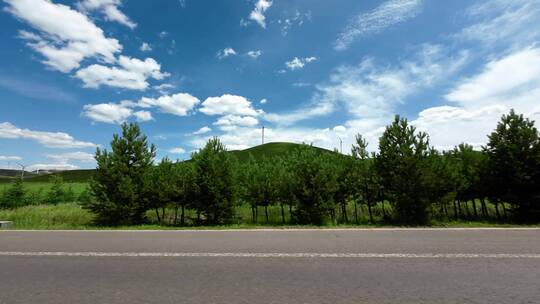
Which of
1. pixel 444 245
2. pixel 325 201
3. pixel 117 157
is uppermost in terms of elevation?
pixel 117 157

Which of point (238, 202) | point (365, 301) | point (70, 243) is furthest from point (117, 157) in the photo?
point (365, 301)

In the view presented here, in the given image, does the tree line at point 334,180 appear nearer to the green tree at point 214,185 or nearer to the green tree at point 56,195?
the green tree at point 214,185

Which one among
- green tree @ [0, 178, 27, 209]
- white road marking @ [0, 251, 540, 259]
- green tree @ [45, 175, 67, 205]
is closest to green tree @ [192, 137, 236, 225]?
white road marking @ [0, 251, 540, 259]

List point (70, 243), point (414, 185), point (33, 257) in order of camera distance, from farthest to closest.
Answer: point (414, 185) → point (70, 243) → point (33, 257)

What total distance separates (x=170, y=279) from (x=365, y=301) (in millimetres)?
3334

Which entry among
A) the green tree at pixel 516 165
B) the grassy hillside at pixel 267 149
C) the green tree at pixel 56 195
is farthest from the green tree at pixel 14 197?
the grassy hillside at pixel 267 149

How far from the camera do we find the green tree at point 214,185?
16328 millimetres

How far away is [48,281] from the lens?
510 cm

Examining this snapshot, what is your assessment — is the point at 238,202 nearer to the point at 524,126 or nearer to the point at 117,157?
the point at 117,157

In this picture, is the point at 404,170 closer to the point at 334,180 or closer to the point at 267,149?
the point at 334,180

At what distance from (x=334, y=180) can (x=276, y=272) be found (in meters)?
11.9

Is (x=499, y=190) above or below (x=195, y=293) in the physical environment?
above

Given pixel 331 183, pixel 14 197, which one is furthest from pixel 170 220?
pixel 14 197

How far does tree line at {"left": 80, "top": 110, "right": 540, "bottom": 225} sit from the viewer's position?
1581 centimetres
